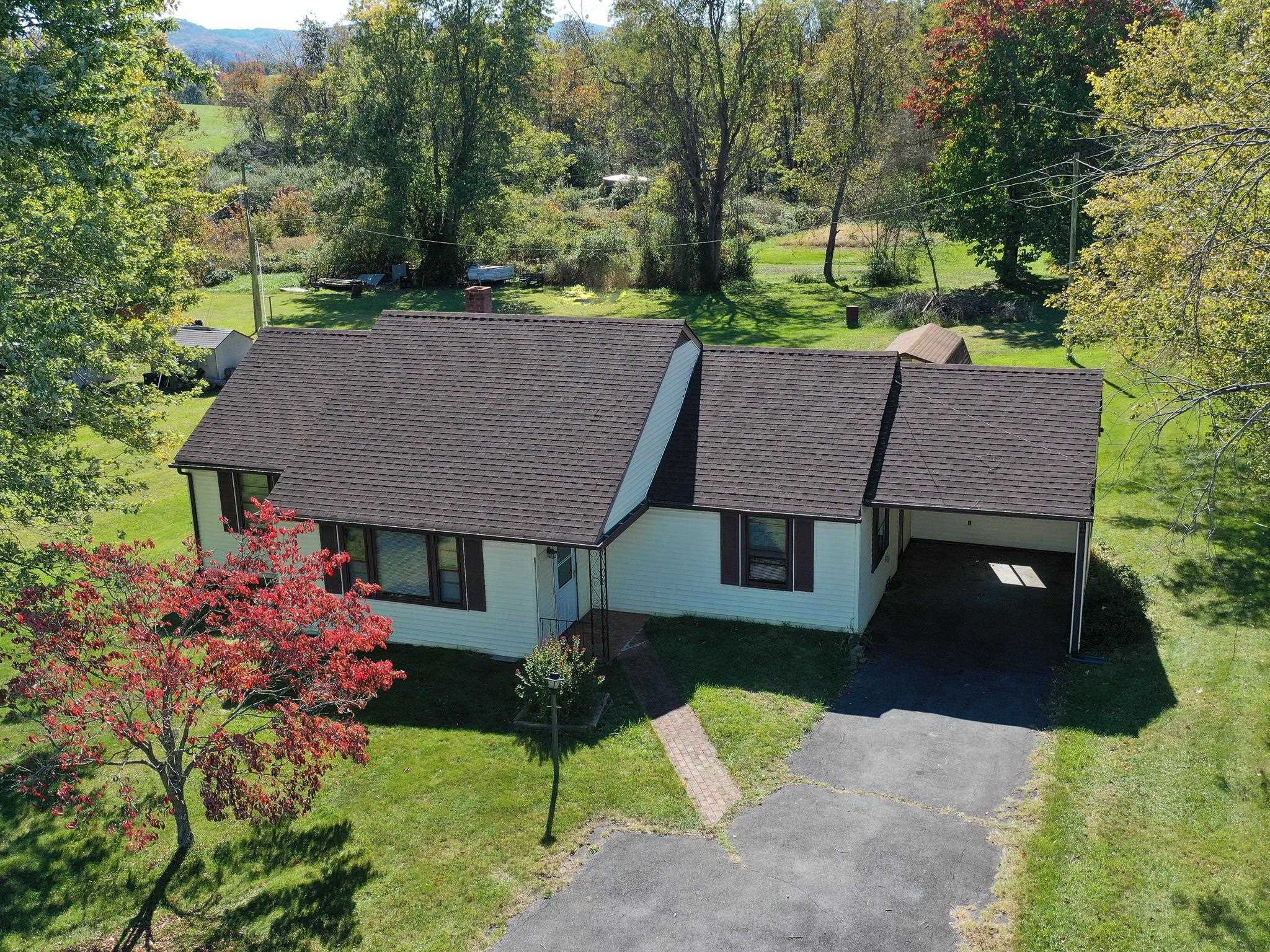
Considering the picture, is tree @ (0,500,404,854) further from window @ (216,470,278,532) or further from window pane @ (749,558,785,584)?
window pane @ (749,558,785,584)

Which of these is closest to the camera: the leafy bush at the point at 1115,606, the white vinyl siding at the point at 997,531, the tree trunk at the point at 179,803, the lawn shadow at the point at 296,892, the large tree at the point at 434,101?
the lawn shadow at the point at 296,892

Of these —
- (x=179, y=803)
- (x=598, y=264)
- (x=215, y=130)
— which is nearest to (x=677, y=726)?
(x=179, y=803)

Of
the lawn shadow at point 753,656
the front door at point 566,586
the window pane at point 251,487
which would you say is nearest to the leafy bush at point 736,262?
the window pane at point 251,487

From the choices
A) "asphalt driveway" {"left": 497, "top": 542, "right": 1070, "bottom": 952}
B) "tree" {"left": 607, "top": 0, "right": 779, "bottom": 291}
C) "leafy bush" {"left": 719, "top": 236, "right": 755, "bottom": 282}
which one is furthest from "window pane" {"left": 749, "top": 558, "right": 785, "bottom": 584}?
"leafy bush" {"left": 719, "top": 236, "right": 755, "bottom": 282}

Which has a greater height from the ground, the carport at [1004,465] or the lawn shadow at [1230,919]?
the carport at [1004,465]

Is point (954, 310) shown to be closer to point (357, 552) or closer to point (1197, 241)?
point (1197, 241)

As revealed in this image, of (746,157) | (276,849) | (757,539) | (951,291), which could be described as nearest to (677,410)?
(757,539)

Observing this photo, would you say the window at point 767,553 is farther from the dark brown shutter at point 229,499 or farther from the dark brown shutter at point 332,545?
the dark brown shutter at point 229,499
